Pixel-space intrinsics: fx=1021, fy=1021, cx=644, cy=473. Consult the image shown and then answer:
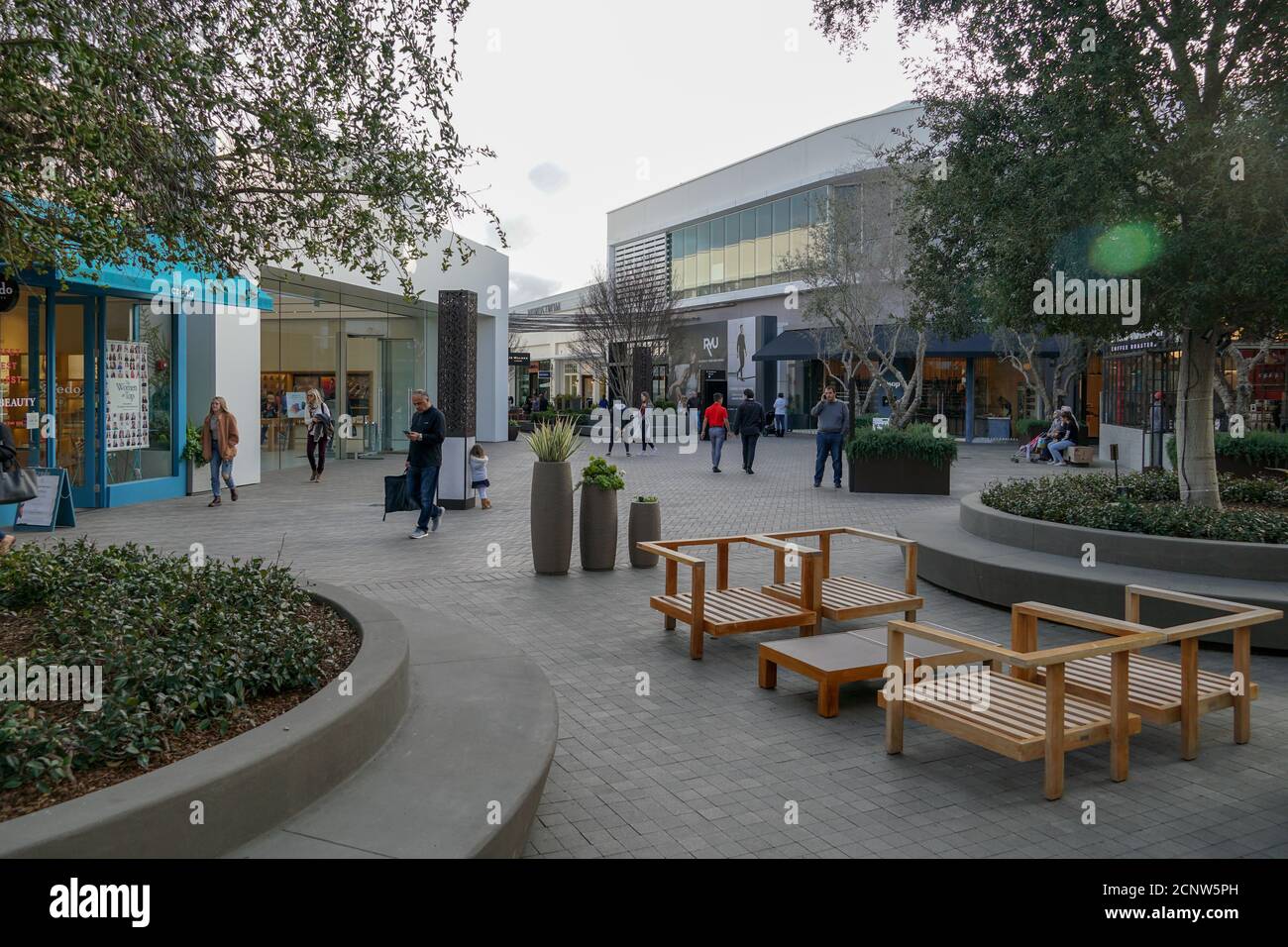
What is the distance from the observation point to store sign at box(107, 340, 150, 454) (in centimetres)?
1560

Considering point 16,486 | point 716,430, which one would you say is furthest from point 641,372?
point 16,486

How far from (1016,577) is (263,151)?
673 cm

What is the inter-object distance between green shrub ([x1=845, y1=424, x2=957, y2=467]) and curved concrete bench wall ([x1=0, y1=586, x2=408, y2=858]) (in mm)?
14427

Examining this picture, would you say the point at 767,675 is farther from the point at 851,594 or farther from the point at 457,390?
the point at 457,390

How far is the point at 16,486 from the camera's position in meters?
8.91

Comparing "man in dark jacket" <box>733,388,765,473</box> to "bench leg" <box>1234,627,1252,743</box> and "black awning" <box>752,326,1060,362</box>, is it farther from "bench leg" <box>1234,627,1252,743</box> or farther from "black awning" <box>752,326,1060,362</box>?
"bench leg" <box>1234,627,1252,743</box>

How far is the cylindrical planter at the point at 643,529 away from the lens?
11.0 meters

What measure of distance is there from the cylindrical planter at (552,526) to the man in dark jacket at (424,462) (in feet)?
9.48

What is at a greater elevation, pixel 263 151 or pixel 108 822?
pixel 263 151

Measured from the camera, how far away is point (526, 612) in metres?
8.74

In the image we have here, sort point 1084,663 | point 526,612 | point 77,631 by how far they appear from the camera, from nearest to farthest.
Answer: point 77,631
point 1084,663
point 526,612

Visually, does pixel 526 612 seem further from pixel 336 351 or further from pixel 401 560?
pixel 336 351

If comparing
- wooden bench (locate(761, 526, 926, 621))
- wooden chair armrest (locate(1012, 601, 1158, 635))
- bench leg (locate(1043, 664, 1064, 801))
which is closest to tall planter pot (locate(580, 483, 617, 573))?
wooden bench (locate(761, 526, 926, 621))
